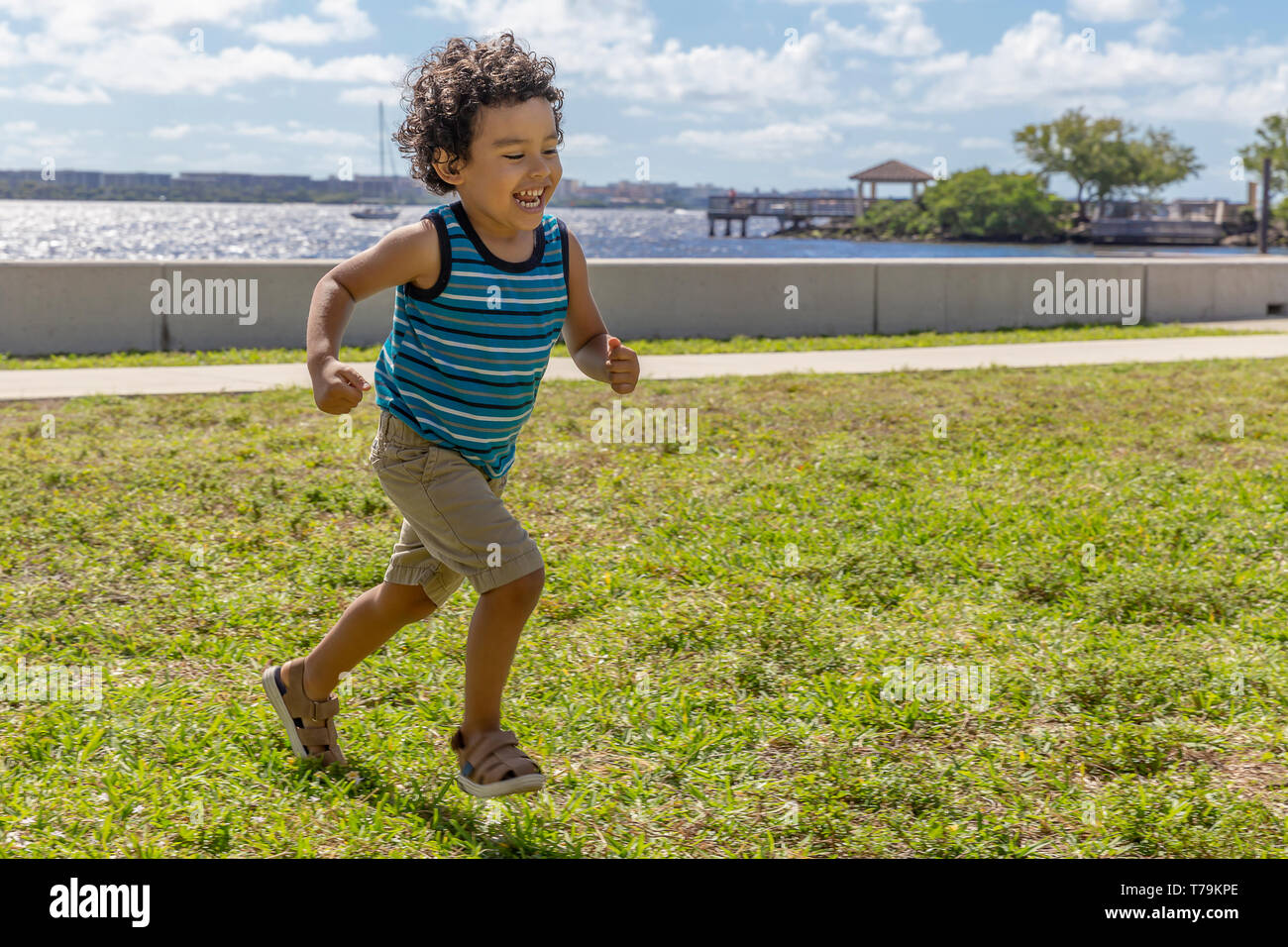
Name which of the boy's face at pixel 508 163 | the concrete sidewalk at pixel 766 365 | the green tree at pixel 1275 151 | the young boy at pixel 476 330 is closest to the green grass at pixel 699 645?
the young boy at pixel 476 330

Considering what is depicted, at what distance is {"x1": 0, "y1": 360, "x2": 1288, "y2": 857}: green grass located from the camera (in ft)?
9.39

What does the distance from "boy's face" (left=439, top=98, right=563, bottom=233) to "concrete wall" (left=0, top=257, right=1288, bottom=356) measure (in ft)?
28.4

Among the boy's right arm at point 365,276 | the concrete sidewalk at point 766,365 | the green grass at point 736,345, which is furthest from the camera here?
the green grass at point 736,345

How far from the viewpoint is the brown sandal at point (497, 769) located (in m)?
2.75

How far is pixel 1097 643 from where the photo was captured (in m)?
4.02

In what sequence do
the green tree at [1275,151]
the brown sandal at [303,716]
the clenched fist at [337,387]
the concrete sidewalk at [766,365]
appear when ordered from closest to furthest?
the clenched fist at [337,387] → the brown sandal at [303,716] → the concrete sidewalk at [766,365] → the green tree at [1275,151]

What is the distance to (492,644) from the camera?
280cm

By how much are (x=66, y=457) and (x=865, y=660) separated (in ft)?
14.9

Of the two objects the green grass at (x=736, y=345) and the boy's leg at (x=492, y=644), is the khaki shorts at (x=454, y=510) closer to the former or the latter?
the boy's leg at (x=492, y=644)

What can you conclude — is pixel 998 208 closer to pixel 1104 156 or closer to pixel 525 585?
pixel 1104 156

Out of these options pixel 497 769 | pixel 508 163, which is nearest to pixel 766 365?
pixel 508 163

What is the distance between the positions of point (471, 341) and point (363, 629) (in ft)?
2.48

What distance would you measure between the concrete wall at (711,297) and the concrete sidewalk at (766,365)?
1316 millimetres
